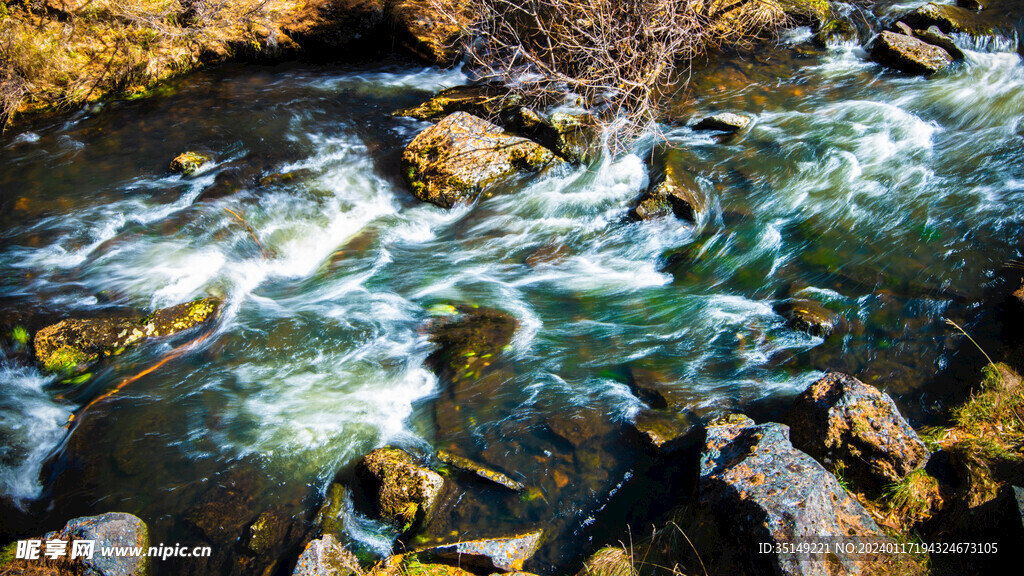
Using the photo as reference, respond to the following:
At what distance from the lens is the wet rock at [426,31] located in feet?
30.7

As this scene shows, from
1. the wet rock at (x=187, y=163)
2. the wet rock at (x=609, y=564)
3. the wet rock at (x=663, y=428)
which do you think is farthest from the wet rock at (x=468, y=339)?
the wet rock at (x=187, y=163)

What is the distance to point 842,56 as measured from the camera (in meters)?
8.62

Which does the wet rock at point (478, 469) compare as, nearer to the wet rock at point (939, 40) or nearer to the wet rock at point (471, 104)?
the wet rock at point (471, 104)

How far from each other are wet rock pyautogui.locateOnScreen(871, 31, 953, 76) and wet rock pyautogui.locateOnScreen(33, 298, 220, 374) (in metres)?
9.42

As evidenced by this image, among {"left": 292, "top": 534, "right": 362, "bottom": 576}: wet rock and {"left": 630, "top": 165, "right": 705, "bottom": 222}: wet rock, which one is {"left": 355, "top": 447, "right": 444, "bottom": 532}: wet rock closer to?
{"left": 292, "top": 534, "right": 362, "bottom": 576}: wet rock

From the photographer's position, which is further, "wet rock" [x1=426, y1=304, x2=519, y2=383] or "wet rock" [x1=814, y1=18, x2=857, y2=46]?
"wet rock" [x1=814, y1=18, x2=857, y2=46]

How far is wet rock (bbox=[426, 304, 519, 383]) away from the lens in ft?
16.0

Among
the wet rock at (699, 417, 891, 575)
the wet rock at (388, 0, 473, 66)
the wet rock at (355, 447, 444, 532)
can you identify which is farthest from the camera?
the wet rock at (388, 0, 473, 66)

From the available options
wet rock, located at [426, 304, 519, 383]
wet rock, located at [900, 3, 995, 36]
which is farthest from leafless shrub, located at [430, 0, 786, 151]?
wet rock, located at [426, 304, 519, 383]

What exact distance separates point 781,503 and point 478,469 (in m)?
1.97

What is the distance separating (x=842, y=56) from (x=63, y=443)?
10.6 metres

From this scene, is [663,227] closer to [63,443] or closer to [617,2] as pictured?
[617,2]

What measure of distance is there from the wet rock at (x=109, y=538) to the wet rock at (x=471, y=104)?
573 centimetres

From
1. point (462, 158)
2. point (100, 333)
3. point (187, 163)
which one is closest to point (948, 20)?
point (462, 158)
